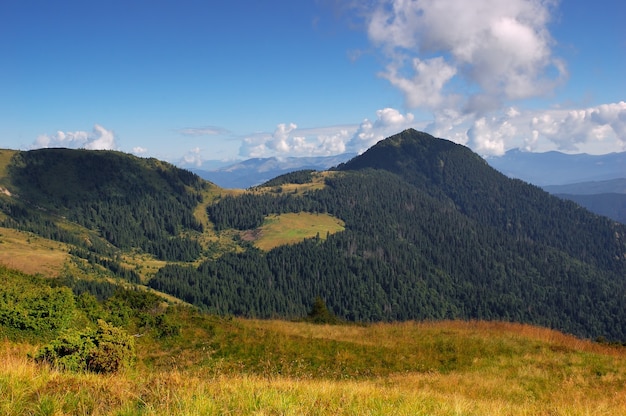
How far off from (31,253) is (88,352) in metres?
170

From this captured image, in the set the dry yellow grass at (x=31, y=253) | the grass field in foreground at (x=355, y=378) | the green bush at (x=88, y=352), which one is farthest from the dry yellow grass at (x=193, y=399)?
the dry yellow grass at (x=31, y=253)

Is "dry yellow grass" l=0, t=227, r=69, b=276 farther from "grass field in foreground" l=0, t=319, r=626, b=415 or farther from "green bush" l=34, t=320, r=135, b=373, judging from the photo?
"green bush" l=34, t=320, r=135, b=373

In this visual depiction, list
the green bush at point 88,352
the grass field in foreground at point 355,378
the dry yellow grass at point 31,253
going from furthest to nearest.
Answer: the dry yellow grass at point 31,253
the green bush at point 88,352
the grass field in foreground at point 355,378

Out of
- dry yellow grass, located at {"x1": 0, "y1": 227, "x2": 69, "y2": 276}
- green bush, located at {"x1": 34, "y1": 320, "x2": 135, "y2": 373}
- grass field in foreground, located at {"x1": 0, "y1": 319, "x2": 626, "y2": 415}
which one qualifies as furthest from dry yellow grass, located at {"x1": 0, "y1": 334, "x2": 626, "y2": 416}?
dry yellow grass, located at {"x1": 0, "y1": 227, "x2": 69, "y2": 276}

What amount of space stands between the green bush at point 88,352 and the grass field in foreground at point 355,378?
2.42 ft

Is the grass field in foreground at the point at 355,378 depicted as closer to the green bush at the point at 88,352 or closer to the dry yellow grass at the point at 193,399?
the dry yellow grass at the point at 193,399

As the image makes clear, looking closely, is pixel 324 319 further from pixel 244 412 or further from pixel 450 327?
pixel 244 412

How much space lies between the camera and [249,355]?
20922 mm

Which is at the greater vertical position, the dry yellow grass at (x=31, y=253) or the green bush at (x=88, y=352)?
the green bush at (x=88, y=352)

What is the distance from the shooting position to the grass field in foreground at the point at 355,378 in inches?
256

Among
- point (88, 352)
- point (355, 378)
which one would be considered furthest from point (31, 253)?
point (355, 378)

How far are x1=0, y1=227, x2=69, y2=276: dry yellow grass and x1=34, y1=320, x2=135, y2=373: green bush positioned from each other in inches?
5150

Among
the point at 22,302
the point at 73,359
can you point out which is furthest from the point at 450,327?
the point at 22,302

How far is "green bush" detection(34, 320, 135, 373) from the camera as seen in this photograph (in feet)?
37.9
